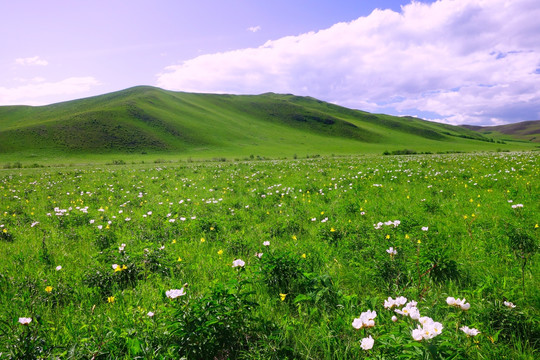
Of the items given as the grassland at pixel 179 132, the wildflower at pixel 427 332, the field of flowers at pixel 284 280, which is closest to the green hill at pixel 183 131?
the grassland at pixel 179 132

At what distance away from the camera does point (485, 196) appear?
7.53 meters

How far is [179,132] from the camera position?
9056 centimetres

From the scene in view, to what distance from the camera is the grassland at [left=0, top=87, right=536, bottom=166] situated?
67125 mm

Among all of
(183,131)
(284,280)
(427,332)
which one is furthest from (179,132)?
(427,332)

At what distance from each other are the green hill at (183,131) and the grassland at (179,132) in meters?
0.21

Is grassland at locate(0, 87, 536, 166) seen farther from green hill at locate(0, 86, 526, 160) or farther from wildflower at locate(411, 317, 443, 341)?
wildflower at locate(411, 317, 443, 341)

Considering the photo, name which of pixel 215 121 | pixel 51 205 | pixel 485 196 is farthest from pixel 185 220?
pixel 215 121

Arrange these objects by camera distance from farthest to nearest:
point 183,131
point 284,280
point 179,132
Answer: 1. point 183,131
2. point 179,132
3. point 284,280

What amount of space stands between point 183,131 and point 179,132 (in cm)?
177

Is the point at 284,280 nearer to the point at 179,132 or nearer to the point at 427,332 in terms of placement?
the point at 427,332

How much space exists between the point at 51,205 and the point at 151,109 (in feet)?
359

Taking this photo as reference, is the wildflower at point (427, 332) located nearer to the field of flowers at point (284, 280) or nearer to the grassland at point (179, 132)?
the field of flowers at point (284, 280)

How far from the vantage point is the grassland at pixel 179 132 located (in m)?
67.1

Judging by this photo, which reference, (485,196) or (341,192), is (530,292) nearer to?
A: (485,196)
